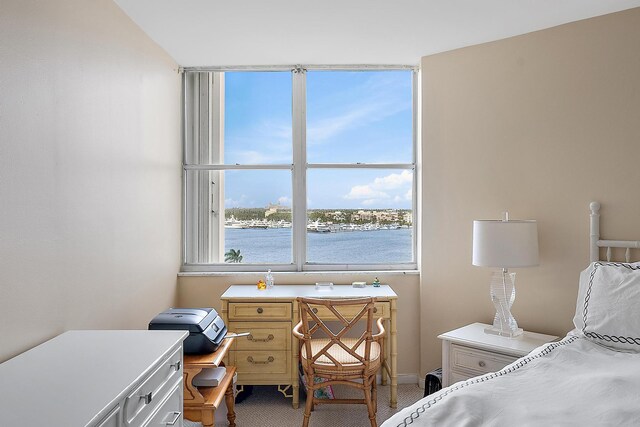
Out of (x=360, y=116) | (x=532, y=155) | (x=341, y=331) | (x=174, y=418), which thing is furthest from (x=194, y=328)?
(x=532, y=155)

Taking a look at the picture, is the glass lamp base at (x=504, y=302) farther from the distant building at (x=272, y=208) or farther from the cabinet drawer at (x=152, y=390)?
the cabinet drawer at (x=152, y=390)

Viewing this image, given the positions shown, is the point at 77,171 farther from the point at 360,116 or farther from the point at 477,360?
the point at 477,360

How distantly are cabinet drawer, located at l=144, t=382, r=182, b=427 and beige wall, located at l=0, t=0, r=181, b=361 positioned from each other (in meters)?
0.61

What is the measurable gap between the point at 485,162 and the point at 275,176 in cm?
166

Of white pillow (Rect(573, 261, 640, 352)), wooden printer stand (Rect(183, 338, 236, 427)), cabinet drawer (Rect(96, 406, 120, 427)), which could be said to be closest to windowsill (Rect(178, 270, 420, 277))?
wooden printer stand (Rect(183, 338, 236, 427))

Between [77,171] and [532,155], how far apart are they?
8.98 ft

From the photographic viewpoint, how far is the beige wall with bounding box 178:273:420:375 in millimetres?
3625

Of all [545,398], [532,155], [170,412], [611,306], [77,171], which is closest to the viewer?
[545,398]

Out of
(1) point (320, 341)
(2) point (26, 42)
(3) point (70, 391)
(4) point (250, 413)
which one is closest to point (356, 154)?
(1) point (320, 341)

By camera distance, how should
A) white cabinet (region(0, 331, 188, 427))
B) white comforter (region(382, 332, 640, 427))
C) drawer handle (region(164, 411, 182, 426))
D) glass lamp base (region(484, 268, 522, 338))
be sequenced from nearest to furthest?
white cabinet (region(0, 331, 188, 427)) < white comforter (region(382, 332, 640, 427)) < drawer handle (region(164, 411, 182, 426)) < glass lamp base (region(484, 268, 522, 338))

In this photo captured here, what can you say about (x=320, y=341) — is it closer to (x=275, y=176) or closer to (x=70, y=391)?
(x=275, y=176)

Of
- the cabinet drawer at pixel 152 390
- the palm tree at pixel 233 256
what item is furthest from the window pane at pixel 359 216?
the cabinet drawer at pixel 152 390

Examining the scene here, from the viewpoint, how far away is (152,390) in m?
1.72

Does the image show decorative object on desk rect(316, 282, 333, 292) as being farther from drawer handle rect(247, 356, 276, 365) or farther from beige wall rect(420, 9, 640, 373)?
beige wall rect(420, 9, 640, 373)
